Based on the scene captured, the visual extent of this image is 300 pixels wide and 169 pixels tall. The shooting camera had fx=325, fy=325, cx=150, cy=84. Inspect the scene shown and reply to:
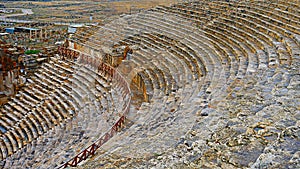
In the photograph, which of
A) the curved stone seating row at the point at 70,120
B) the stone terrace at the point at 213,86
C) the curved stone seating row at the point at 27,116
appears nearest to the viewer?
the stone terrace at the point at 213,86

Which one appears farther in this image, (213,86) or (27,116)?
(27,116)

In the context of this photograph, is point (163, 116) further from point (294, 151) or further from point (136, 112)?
point (294, 151)

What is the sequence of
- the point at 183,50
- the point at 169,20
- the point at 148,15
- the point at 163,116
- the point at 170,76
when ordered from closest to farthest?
the point at 163,116 → the point at 170,76 → the point at 183,50 → the point at 169,20 → the point at 148,15

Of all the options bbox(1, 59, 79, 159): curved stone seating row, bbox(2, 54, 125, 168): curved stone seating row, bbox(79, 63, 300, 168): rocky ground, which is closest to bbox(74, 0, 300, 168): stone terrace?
bbox(79, 63, 300, 168): rocky ground

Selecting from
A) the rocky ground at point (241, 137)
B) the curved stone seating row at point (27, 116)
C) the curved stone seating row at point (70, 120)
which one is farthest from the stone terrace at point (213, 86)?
the curved stone seating row at point (27, 116)

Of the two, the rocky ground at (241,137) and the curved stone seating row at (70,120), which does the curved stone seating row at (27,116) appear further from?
the rocky ground at (241,137)

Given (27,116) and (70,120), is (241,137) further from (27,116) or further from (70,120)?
(27,116)

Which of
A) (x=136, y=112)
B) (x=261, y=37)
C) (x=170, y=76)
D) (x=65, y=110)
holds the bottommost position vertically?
(x=65, y=110)

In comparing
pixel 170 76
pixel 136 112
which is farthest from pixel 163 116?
pixel 170 76

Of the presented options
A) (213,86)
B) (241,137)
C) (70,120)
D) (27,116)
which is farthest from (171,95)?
(27,116)

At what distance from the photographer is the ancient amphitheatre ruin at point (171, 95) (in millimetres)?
4691

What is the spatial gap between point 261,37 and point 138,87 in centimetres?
459

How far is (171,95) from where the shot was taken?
9.09m

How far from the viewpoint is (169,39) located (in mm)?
14188
